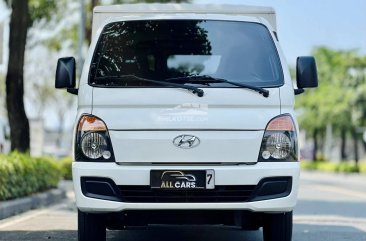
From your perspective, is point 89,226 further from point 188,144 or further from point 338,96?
point 338,96

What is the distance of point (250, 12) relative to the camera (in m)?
7.26

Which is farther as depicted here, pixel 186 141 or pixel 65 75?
pixel 65 75

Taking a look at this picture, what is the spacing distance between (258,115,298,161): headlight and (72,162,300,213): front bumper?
2.8 inches

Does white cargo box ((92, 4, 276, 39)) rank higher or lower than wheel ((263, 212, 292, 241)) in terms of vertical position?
higher

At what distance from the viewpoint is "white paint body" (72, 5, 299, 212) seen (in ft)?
19.0

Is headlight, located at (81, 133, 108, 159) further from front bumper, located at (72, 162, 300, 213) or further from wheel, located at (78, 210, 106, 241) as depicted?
wheel, located at (78, 210, 106, 241)

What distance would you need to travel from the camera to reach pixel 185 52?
670 cm

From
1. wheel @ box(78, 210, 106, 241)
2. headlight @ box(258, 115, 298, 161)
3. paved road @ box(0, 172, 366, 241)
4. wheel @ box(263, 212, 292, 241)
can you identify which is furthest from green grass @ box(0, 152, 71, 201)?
headlight @ box(258, 115, 298, 161)

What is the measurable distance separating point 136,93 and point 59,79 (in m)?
0.90

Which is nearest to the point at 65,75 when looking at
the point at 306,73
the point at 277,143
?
the point at 277,143

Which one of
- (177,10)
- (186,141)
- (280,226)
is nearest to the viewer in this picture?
(186,141)

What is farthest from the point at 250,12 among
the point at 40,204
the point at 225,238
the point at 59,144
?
the point at 59,144

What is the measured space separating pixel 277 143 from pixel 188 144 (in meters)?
0.71

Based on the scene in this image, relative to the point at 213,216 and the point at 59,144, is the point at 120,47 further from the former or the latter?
the point at 59,144
